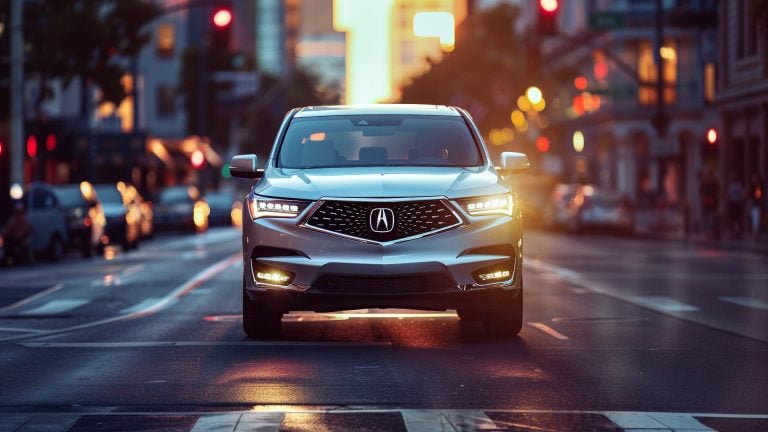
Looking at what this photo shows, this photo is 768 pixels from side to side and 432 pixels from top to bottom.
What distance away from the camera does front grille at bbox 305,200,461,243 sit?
1198 centimetres

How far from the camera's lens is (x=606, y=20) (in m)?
42.6

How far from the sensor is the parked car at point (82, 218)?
3253 cm

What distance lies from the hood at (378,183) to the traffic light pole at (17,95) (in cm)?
2513

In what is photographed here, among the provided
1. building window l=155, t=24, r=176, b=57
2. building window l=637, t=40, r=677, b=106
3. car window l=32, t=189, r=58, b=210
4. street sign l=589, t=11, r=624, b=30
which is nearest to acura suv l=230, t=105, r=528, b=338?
car window l=32, t=189, r=58, b=210

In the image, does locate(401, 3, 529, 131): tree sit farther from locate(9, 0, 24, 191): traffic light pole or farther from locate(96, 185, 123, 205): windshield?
locate(9, 0, 24, 191): traffic light pole

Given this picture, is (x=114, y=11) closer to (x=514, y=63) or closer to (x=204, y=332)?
(x=204, y=332)

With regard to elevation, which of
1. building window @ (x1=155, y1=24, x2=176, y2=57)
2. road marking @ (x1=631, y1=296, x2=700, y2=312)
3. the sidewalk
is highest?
Answer: building window @ (x1=155, y1=24, x2=176, y2=57)

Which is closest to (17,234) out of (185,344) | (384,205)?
(185,344)

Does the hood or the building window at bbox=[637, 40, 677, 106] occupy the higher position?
the building window at bbox=[637, 40, 677, 106]

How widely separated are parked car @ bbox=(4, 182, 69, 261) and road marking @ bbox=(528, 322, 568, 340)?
18171mm

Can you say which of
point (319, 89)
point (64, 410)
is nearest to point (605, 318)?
point (64, 410)

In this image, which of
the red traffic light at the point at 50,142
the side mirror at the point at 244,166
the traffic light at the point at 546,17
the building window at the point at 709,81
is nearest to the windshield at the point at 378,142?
the side mirror at the point at 244,166

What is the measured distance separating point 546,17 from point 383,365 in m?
20.4

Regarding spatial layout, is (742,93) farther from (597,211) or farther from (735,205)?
(735,205)
